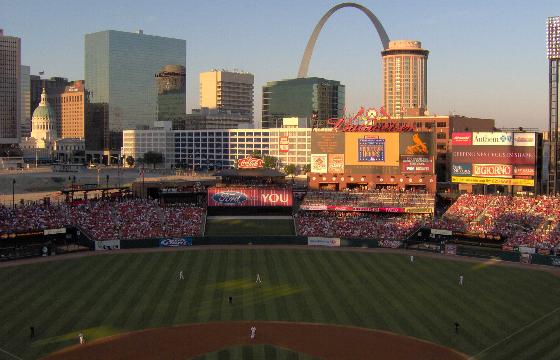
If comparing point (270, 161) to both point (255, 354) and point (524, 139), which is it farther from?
point (255, 354)

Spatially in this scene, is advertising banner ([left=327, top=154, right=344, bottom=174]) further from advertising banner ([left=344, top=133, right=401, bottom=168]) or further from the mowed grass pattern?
the mowed grass pattern

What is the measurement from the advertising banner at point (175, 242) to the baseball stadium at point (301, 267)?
0.17 meters

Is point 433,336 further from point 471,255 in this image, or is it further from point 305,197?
point 305,197

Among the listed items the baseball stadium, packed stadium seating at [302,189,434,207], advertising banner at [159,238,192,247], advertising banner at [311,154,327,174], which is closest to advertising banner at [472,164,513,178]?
the baseball stadium

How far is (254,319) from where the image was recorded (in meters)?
41.1

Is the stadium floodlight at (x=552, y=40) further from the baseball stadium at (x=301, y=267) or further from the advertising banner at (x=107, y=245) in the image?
the advertising banner at (x=107, y=245)

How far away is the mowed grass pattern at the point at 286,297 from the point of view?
38.1m

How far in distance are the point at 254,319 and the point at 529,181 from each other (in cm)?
4939

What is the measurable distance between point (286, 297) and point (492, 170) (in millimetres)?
42989

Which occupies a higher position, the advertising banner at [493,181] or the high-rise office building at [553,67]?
the high-rise office building at [553,67]

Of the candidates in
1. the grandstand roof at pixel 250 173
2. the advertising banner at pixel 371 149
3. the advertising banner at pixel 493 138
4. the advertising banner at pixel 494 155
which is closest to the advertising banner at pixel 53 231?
the grandstand roof at pixel 250 173

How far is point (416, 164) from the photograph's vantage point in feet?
272

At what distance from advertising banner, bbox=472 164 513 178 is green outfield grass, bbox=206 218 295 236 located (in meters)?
24.8

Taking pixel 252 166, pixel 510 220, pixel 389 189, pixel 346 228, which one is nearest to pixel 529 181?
pixel 510 220
